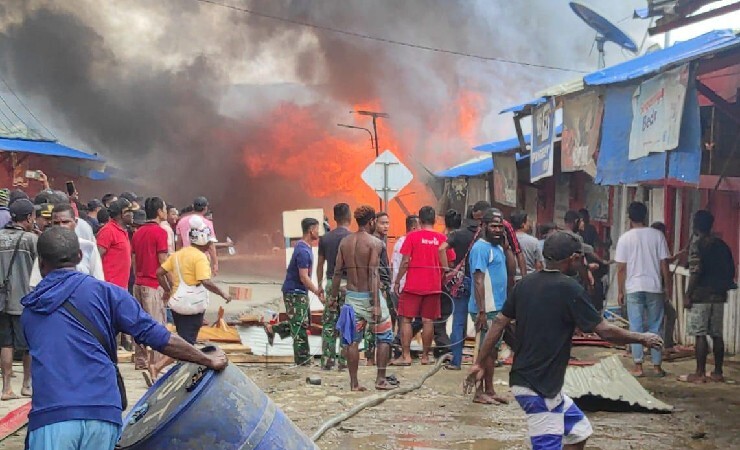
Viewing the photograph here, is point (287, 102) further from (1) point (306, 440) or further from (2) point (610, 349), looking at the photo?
(1) point (306, 440)

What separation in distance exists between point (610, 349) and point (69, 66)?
71.0 feet

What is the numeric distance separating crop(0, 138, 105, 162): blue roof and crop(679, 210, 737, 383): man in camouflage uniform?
16.0 metres

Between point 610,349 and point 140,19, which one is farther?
point 140,19

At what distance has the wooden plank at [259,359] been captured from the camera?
10758 mm

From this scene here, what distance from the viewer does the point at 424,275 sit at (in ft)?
34.0

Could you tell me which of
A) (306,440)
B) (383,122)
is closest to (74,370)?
(306,440)

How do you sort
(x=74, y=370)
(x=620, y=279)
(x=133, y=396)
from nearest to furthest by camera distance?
(x=74, y=370), (x=133, y=396), (x=620, y=279)

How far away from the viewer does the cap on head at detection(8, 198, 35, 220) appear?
7704mm

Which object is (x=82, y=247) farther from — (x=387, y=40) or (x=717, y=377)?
(x=387, y=40)

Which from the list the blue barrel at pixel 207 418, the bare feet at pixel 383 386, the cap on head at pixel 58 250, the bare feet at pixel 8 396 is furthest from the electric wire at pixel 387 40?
the cap on head at pixel 58 250

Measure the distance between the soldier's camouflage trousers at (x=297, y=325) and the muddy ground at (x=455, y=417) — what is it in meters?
0.44

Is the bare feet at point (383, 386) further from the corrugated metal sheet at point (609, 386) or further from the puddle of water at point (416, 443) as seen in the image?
the puddle of water at point (416, 443)

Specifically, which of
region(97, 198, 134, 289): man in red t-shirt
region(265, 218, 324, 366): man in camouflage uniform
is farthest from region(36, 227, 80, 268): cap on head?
region(265, 218, 324, 366): man in camouflage uniform

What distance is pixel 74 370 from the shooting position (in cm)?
386
